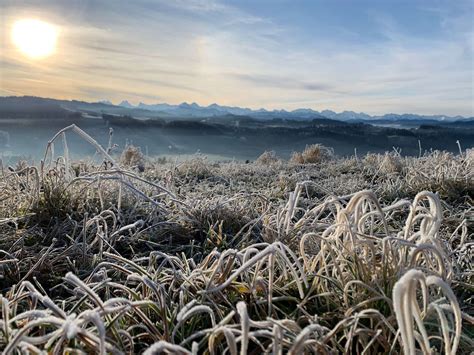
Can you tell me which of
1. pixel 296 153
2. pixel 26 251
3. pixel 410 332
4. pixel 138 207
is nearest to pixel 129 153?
pixel 296 153

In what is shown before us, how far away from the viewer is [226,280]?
3.92 feet

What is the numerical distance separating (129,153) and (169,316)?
17.7 ft

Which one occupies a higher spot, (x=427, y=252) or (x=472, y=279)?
(x=427, y=252)

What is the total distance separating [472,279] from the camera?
1475 millimetres

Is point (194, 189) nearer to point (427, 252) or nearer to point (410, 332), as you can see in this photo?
point (427, 252)

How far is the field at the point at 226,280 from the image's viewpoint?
2.87ft

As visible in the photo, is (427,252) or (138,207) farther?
(138,207)

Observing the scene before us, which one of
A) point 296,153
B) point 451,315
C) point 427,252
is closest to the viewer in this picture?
point 451,315

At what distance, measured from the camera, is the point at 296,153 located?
23.0ft

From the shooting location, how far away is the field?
87 centimetres

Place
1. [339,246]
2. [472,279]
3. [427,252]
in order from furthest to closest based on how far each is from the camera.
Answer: [472,279], [339,246], [427,252]

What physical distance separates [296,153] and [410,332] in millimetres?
6329

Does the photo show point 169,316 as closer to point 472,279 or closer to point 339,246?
point 339,246

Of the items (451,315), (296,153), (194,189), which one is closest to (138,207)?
(194,189)
